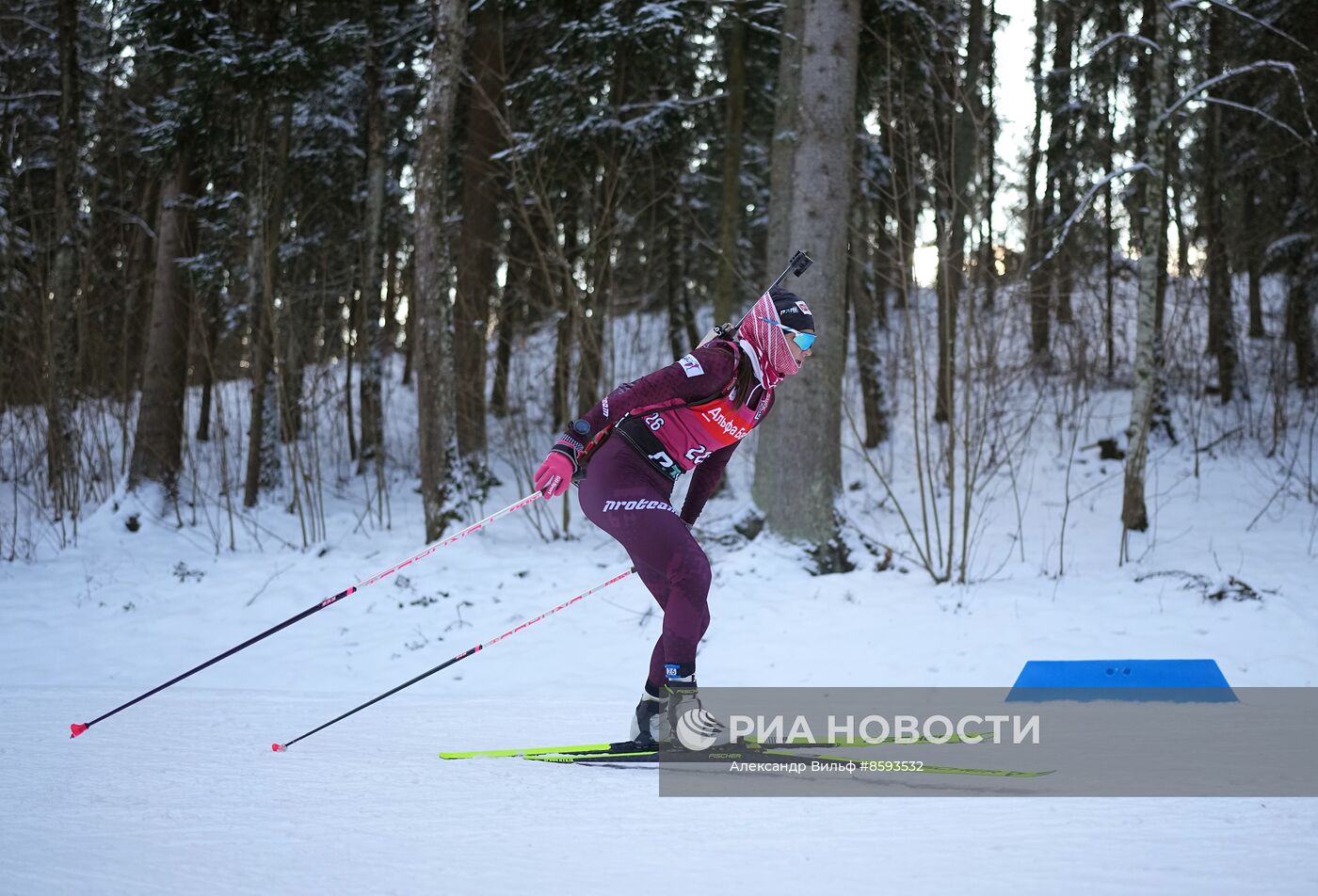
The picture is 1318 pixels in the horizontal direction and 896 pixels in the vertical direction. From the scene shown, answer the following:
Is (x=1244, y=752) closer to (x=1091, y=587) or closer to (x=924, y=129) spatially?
(x=1091, y=587)

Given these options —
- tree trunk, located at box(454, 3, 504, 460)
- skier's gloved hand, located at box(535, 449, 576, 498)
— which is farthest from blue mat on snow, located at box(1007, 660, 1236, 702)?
tree trunk, located at box(454, 3, 504, 460)

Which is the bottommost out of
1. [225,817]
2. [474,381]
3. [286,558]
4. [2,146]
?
[286,558]

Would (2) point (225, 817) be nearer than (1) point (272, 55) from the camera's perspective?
Yes

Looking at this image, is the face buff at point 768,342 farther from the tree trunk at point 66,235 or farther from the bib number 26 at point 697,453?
the tree trunk at point 66,235

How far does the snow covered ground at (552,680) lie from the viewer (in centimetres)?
253

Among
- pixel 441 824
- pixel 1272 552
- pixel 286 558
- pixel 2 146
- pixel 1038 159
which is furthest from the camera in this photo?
pixel 1038 159

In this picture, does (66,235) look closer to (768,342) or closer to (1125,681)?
Result: (768,342)

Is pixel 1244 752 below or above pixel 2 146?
below

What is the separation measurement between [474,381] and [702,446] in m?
7.23

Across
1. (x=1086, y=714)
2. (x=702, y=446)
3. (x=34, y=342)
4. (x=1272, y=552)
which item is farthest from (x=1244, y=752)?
(x=34, y=342)

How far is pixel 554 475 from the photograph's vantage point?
3412 mm

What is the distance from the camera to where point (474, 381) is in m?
10.5

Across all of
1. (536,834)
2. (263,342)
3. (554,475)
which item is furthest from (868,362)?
(536,834)

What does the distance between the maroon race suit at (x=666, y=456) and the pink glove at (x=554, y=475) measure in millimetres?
64
